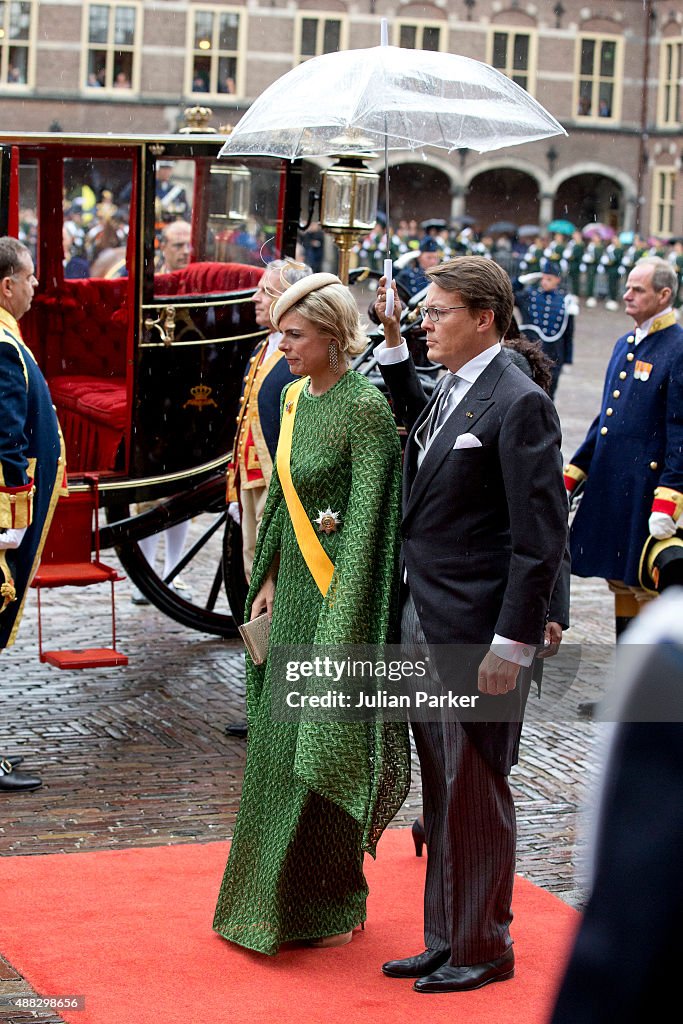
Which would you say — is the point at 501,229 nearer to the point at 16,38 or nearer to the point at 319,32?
the point at 319,32

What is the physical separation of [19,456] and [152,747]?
1258 mm

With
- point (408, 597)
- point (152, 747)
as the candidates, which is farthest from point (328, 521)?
point (152, 747)

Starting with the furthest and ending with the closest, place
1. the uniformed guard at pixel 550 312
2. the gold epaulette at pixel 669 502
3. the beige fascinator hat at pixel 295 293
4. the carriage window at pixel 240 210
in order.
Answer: the uniformed guard at pixel 550 312
the carriage window at pixel 240 210
the gold epaulette at pixel 669 502
the beige fascinator hat at pixel 295 293

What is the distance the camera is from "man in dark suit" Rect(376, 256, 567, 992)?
10.1ft

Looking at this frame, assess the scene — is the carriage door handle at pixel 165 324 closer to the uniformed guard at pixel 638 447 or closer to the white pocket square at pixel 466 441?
the uniformed guard at pixel 638 447

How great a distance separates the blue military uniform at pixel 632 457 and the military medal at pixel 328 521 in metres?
2.07

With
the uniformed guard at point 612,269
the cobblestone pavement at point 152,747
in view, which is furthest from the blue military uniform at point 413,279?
the uniformed guard at point 612,269

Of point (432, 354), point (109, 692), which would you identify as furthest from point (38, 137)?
point (432, 354)

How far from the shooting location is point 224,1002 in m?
3.17

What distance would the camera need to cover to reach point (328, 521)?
3.39 metres

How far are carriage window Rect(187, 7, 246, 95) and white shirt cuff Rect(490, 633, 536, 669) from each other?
106 feet

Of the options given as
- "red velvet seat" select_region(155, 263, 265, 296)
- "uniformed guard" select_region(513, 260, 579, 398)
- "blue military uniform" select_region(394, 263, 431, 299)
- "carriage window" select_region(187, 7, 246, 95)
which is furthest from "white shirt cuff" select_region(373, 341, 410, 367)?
"carriage window" select_region(187, 7, 246, 95)

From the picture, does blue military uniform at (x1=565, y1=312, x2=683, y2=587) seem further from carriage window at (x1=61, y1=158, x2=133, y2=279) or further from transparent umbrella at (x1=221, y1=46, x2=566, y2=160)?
carriage window at (x1=61, y1=158, x2=133, y2=279)

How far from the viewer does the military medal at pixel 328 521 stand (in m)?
3.39
